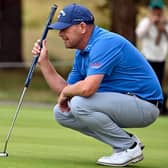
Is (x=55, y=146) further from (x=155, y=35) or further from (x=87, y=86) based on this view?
(x=155, y=35)

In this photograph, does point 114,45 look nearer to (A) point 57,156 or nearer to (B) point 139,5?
(A) point 57,156

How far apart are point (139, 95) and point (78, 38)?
70cm

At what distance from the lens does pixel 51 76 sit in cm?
727

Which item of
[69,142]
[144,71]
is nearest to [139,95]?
[144,71]

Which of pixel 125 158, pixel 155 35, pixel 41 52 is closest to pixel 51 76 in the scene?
pixel 41 52

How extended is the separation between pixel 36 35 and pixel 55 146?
62.1ft

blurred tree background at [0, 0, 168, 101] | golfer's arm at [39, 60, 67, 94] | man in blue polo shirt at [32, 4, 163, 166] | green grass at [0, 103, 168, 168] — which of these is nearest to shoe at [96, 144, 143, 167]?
man in blue polo shirt at [32, 4, 163, 166]

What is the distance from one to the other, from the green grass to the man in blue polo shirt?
340 mm

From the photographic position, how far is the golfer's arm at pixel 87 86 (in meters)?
6.83

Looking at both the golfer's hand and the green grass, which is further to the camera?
the green grass

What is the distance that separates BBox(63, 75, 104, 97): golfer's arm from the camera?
269 inches

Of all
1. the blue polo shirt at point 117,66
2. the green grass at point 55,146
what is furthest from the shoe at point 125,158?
the blue polo shirt at point 117,66

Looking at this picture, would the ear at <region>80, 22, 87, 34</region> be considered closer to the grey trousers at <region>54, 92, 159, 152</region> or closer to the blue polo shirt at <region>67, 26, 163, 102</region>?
the blue polo shirt at <region>67, 26, 163, 102</region>

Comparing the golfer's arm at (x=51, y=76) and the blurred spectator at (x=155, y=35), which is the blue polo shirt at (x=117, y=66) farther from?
the blurred spectator at (x=155, y=35)
